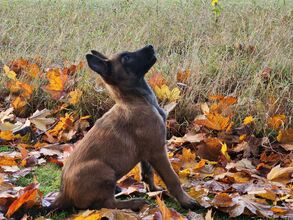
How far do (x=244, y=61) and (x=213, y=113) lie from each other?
1.41 m

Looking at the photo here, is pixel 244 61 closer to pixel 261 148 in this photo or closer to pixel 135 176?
pixel 261 148

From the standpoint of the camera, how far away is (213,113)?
449 cm

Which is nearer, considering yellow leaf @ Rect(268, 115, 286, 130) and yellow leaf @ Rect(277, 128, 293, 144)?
yellow leaf @ Rect(277, 128, 293, 144)

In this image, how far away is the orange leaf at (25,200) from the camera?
9.60 feet

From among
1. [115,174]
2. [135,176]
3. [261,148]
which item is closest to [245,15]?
[261,148]

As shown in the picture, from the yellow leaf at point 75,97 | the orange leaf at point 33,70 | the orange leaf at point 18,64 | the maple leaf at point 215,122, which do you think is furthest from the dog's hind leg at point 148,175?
the orange leaf at point 18,64

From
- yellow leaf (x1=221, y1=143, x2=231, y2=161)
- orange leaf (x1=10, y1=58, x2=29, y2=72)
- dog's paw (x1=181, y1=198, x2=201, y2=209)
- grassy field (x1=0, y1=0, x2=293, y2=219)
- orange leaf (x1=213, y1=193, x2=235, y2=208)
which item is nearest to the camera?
orange leaf (x1=213, y1=193, x2=235, y2=208)

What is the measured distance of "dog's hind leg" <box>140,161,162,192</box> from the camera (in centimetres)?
351

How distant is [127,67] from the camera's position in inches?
141

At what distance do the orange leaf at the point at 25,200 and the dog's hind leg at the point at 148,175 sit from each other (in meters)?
0.80

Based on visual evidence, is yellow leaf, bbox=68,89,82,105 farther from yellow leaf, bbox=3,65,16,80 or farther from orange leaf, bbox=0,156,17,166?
orange leaf, bbox=0,156,17,166

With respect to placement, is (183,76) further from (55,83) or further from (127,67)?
(127,67)

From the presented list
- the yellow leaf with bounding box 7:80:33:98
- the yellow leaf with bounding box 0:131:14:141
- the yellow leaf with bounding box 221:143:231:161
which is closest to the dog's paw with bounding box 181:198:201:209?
the yellow leaf with bounding box 221:143:231:161

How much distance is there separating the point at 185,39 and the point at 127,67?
3640 millimetres
